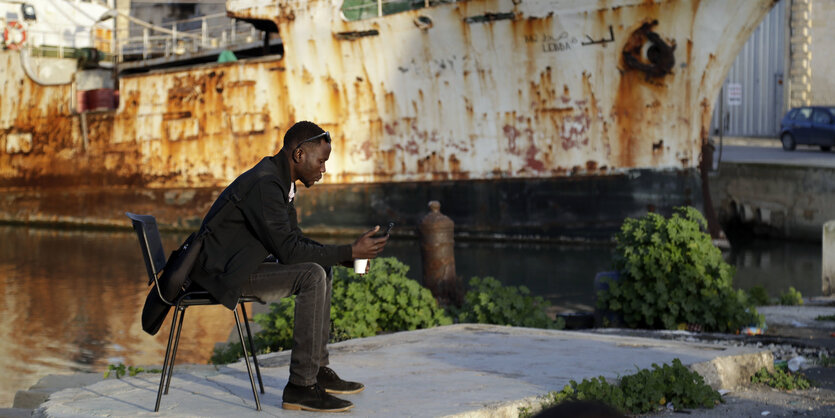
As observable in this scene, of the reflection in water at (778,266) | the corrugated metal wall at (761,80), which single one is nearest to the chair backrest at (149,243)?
the reflection in water at (778,266)

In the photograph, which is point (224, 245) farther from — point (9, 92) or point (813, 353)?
point (9, 92)

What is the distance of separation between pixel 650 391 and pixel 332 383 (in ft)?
5.31

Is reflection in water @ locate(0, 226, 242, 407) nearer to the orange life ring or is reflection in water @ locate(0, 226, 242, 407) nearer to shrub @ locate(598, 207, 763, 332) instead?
shrub @ locate(598, 207, 763, 332)

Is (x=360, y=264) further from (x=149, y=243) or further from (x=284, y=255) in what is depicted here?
(x=149, y=243)

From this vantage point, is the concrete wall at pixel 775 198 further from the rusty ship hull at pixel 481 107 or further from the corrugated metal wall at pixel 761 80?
the corrugated metal wall at pixel 761 80

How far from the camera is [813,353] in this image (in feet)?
22.6

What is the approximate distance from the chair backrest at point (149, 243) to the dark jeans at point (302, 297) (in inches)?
16.7

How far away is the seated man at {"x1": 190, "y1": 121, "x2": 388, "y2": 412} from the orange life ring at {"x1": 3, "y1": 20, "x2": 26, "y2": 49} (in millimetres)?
22057

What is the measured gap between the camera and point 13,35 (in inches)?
979

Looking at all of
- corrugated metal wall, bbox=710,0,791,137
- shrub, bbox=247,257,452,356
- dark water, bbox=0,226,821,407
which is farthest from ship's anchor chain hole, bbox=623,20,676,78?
corrugated metal wall, bbox=710,0,791,137


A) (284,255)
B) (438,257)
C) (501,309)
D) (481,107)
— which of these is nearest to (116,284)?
(438,257)

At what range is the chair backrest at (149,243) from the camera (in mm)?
4602

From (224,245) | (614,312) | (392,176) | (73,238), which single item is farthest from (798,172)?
(224,245)

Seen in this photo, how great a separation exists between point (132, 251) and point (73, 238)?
10.9 feet
